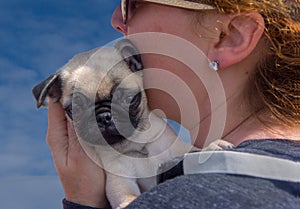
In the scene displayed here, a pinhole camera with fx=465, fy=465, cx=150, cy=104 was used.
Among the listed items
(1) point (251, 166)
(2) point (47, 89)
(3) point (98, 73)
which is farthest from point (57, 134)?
(1) point (251, 166)

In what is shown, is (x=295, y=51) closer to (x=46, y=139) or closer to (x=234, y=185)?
(x=234, y=185)

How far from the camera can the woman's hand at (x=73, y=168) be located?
1.98 meters

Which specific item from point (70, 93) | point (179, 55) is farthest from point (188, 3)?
point (70, 93)

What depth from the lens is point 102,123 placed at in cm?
212

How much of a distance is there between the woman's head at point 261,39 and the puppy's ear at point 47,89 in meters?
0.77

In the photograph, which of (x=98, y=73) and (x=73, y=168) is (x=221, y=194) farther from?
(x=98, y=73)

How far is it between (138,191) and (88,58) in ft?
2.30

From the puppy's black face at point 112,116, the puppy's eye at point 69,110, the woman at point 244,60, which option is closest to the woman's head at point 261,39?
the woman at point 244,60

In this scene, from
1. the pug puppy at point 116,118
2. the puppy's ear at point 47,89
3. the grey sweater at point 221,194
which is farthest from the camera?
the puppy's ear at point 47,89

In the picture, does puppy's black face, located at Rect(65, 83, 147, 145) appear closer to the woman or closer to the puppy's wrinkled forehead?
the puppy's wrinkled forehead

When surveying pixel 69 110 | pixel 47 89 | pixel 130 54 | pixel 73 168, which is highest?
pixel 130 54

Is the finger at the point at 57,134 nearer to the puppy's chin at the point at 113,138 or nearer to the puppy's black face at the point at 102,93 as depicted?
the puppy's black face at the point at 102,93

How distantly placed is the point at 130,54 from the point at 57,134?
511 millimetres

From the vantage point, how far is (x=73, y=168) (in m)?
2.04
